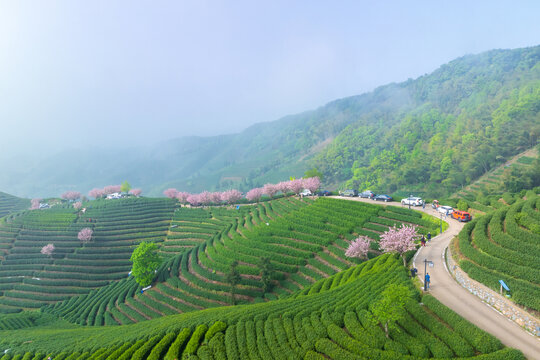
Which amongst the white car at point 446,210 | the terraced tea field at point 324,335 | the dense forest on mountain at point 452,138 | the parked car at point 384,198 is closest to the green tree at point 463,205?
the white car at point 446,210

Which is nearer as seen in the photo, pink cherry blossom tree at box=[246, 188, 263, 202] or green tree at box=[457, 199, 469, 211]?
green tree at box=[457, 199, 469, 211]

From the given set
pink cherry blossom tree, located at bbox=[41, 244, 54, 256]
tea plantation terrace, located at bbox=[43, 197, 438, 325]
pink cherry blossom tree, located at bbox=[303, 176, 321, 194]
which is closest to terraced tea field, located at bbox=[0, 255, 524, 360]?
tea plantation terrace, located at bbox=[43, 197, 438, 325]

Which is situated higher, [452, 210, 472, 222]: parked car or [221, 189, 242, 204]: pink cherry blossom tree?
[221, 189, 242, 204]: pink cherry blossom tree

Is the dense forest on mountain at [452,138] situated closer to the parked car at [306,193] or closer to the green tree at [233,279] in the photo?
the parked car at [306,193]

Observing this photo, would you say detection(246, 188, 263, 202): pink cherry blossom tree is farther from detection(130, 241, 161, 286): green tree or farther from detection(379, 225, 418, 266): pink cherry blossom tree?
detection(379, 225, 418, 266): pink cherry blossom tree

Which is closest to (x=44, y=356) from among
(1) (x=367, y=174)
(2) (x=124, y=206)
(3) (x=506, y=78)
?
(2) (x=124, y=206)
